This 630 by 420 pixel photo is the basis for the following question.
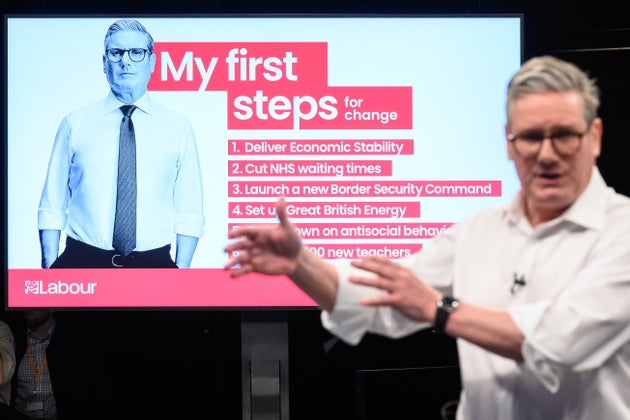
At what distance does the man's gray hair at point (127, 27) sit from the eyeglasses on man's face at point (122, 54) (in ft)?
0.14

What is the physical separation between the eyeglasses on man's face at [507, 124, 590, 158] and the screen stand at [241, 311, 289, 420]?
2.33 meters

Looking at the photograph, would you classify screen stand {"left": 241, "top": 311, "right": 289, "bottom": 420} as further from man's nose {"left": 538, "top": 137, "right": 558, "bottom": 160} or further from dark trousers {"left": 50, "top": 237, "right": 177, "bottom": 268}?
man's nose {"left": 538, "top": 137, "right": 558, "bottom": 160}

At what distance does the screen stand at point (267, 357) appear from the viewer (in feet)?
13.0

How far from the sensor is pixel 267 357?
3.97 m

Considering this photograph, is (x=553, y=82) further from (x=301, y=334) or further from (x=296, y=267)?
(x=301, y=334)

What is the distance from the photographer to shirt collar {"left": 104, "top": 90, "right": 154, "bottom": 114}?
3.96 m

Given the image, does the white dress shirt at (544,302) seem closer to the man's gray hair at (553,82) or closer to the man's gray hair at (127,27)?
the man's gray hair at (553,82)

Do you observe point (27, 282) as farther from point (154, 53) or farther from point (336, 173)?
point (336, 173)

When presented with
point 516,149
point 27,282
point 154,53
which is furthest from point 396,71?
point 516,149

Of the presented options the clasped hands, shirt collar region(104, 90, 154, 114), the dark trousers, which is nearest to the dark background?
shirt collar region(104, 90, 154, 114)

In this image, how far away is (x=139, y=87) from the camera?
397 cm

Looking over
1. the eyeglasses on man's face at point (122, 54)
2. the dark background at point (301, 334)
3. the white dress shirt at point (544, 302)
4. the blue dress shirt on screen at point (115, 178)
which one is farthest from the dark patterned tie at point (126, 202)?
the white dress shirt at point (544, 302)

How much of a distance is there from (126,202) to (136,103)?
1.44 feet

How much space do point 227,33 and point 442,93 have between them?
3.25 ft
